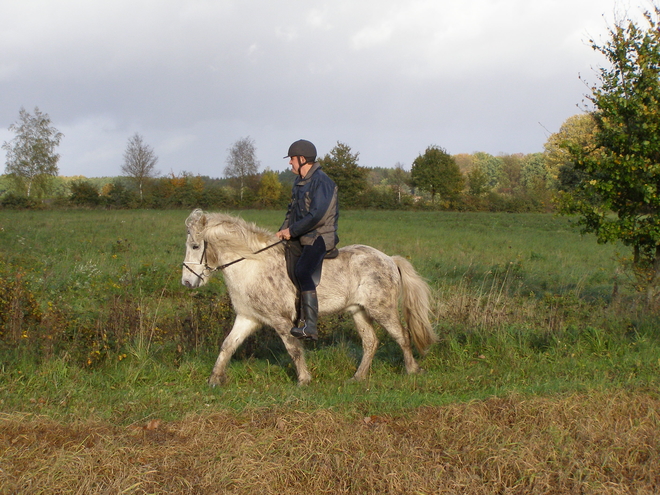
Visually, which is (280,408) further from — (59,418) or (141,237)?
(141,237)

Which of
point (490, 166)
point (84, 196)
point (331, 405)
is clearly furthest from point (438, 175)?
point (331, 405)

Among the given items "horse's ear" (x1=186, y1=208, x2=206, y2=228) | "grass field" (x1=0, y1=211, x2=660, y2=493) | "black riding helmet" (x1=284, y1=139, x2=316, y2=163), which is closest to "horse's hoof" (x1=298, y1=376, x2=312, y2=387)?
"grass field" (x1=0, y1=211, x2=660, y2=493)

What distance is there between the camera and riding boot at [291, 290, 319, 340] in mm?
6289

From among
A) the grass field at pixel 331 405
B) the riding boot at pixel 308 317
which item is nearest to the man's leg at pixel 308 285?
the riding boot at pixel 308 317

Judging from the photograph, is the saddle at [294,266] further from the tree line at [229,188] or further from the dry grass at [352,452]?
the tree line at [229,188]

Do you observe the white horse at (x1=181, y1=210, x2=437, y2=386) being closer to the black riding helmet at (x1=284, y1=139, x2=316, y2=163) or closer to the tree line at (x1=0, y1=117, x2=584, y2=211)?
the black riding helmet at (x1=284, y1=139, x2=316, y2=163)

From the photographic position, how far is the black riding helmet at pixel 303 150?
6.30m

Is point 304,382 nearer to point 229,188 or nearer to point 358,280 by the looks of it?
point 358,280

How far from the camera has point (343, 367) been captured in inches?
286

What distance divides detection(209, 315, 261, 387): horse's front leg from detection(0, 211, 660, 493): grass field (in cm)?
26

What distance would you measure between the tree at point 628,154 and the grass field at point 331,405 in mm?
1299

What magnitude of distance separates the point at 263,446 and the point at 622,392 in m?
3.45

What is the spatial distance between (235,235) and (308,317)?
4.30 ft

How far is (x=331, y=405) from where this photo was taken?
202 inches
